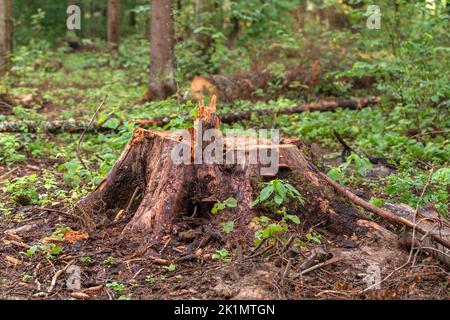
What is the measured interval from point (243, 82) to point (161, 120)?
142 inches

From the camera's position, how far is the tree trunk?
16.4 ft

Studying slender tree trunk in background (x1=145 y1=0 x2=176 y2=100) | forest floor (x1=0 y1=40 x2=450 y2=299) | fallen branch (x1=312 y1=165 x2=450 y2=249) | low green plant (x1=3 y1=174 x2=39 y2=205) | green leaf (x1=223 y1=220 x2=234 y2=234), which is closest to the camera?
forest floor (x1=0 y1=40 x2=450 y2=299)

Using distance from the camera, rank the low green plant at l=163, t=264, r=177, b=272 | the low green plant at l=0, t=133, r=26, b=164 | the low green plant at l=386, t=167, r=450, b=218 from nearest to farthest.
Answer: the low green plant at l=163, t=264, r=177, b=272, the low green plant at l=386, t=167, r=450, b=218, the low green plant at l=0, t=133, r=26, b=164

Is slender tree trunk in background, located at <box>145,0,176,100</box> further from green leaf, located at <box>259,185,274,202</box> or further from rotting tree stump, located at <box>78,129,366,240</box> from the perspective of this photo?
green leaf, located at <box>259,185,274,202</box>

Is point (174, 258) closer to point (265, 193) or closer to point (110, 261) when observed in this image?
point (110, 261)

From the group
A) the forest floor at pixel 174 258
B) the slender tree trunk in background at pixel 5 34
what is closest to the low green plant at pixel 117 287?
the forest floor at pixel 174 258

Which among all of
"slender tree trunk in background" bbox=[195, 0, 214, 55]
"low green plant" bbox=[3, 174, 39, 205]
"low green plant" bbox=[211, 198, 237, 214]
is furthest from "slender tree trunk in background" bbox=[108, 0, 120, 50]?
"low green plant" bbox=[211, 198, 237, 214]

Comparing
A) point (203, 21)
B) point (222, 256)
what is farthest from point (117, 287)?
point (203, 21)

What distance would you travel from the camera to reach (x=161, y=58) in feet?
40.2

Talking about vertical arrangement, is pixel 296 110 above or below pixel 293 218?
above

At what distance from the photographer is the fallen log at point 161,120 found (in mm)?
8914

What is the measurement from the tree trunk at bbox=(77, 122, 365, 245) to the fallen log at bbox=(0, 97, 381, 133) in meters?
3.10

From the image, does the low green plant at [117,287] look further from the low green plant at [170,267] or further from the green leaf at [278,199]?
the green leaf at [278,199]

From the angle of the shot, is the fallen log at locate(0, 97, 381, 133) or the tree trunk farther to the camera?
the fallen log at locate(0, 97, 381, 133)
